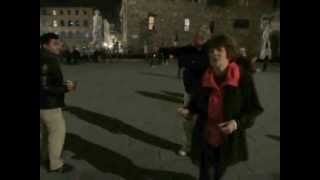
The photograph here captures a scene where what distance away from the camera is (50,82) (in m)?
6.96

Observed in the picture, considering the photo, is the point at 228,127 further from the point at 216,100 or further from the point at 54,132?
the point at 54,132

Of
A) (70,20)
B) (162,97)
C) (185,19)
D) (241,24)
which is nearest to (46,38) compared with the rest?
(162,97)

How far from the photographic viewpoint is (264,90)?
1897 centimetres

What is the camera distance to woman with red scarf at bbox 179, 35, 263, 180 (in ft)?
14.8

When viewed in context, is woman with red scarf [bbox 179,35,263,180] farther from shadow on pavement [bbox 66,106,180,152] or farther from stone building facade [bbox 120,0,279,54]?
stone building facade [bbox 120,0,279,54]

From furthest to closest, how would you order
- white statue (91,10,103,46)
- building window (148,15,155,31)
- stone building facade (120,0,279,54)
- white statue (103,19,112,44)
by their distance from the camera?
1. white statue (103,19,112,44)
2. white statue (91,10,103,46)
3. building window (148,15,155,31)
4. stone building facade (120,0,279,54)

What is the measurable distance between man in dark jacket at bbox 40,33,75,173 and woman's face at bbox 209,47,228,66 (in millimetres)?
2907

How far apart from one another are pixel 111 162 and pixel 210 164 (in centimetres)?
299

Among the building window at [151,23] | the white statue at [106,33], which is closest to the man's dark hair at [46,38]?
the building window at [151,23]

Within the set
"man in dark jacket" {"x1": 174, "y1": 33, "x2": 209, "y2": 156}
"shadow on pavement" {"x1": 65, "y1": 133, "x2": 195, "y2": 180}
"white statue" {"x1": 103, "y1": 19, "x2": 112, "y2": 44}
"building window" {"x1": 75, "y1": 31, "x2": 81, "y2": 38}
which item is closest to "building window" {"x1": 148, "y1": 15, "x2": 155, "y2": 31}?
"white statue" {"x1": 103, "y1": 19, "x2": 112, "y2": 44}
